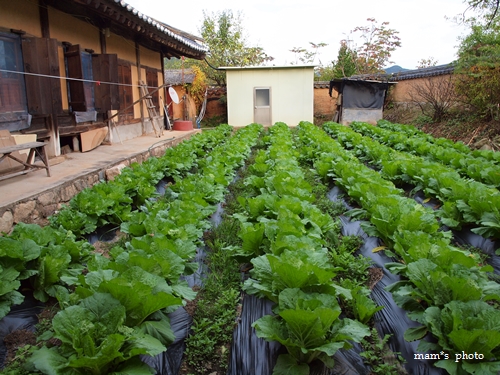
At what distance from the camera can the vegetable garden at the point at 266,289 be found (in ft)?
7.68

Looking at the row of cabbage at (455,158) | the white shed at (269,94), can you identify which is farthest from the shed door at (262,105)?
the row of cabbage at (455,158)

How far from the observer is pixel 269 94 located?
1964 centimetres

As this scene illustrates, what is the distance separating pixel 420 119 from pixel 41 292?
16.8 metres

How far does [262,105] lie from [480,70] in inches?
394

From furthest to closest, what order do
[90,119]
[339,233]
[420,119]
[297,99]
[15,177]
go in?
[297,99] → [420,119] → [90,119] → [15,177] → [339,233]

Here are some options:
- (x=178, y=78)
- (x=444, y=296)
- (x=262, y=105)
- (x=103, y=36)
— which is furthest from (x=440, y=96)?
(x=444, y=296)

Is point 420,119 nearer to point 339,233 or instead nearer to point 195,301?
point 339,233

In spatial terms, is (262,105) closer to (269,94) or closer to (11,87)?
(269,94)

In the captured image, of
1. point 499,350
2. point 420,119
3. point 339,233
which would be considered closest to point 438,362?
point 499,350

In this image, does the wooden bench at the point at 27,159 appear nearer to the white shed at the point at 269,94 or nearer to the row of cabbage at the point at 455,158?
the row of cabbage at the point at 455,158

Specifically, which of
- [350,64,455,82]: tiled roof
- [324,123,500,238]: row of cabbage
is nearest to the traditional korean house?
[324,123,500,238]: row of cabbage

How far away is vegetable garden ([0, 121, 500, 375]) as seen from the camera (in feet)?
7.68

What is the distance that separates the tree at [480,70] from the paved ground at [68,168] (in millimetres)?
9998

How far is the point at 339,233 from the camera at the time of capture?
5.02 meters
